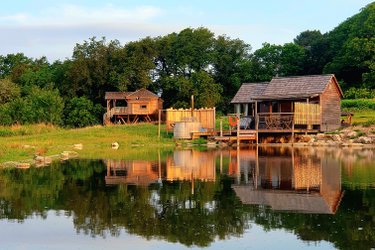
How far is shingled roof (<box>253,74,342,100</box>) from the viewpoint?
47969 millimetres

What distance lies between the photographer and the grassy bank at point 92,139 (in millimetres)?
40406

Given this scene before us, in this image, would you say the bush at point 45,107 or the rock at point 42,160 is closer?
the rock at point 42,160

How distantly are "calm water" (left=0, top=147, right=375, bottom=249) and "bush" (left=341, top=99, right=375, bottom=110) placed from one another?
3292cm

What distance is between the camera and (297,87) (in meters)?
48.9

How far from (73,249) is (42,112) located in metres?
52.8

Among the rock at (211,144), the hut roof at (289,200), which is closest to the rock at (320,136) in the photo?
the rock at (211,144)

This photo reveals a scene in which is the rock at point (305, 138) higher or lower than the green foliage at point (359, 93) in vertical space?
lower

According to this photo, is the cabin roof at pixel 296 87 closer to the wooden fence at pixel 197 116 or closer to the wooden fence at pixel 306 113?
the wooden fence at pixel 306 113

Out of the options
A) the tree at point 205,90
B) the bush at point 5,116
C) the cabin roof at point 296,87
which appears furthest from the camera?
the tree at point 205,90

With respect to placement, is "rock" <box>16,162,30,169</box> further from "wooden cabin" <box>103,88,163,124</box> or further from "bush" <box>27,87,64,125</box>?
"wooden cabin" <box>103,88,163,124</box>

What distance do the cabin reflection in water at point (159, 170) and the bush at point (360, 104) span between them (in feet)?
101


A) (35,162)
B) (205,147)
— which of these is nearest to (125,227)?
(35,162)

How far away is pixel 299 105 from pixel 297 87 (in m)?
3.76

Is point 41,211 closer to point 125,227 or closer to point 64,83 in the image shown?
point 125,227
